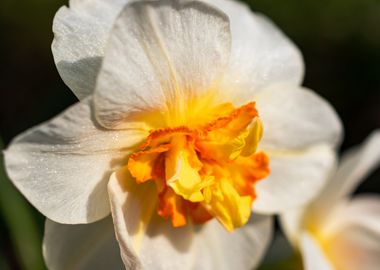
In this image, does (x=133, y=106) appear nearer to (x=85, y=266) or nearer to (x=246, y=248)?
(x=85, y=266)

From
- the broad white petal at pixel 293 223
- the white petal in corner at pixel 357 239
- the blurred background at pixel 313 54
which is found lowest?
the blurred background at pixel 313 54

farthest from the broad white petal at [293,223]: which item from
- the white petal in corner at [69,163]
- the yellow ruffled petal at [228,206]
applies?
the white petal in corner at [69,163]

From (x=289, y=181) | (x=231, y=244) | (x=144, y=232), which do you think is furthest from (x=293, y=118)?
(x=144, y=232)

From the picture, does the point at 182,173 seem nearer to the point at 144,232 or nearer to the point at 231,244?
the point at 144,232

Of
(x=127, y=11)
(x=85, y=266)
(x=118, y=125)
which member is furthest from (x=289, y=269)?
(x=127, y=11)

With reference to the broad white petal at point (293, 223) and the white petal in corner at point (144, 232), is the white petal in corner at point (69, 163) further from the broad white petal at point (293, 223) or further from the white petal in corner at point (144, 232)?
the broad white petal at point (293, 223)

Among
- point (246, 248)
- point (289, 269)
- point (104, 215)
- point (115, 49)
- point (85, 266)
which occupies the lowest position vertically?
point (289, 269)

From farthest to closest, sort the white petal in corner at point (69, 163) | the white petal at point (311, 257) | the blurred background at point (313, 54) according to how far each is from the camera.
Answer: the blurred background at point (313, 54)
the white petal at point (311, 257)
the white petal in corner at point (69, 163)
